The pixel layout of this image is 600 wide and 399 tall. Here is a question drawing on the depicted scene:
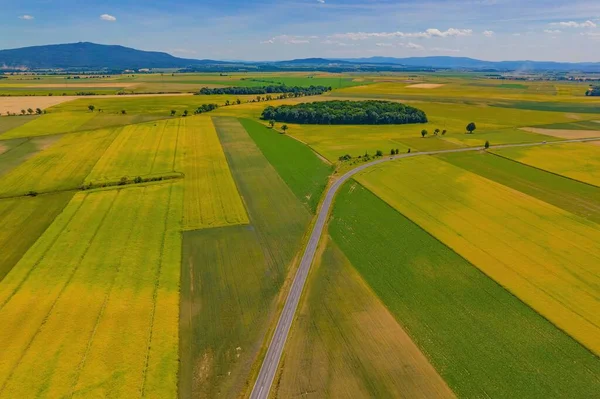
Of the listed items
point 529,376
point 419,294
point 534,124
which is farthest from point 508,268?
point 534,124

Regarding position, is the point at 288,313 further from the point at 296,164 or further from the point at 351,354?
the point at 296,164

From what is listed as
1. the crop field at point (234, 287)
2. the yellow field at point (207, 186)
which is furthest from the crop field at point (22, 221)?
the crop field at point (234, 287)

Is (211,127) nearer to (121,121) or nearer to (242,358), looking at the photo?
(121,121)

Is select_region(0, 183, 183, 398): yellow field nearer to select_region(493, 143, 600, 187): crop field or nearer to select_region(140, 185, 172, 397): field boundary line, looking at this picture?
select_region(140, 185, 172, 397): field boundary line

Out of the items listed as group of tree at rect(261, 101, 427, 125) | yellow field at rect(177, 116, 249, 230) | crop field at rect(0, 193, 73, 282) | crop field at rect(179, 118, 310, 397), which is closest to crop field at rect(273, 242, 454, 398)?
crop field at rect(179, 118, 310, 397)

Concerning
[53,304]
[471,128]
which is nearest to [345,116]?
[471,128]
